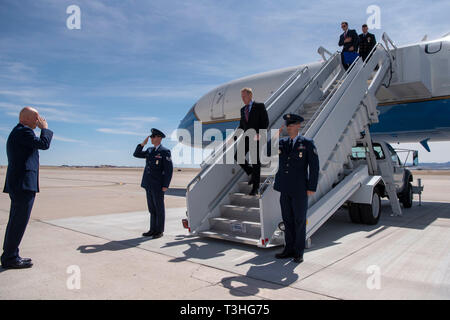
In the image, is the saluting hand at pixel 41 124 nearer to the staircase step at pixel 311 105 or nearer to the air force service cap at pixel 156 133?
the air force service cap at pixel 156 133

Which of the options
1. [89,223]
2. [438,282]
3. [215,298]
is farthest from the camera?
[89,223]

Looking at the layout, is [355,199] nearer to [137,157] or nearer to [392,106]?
[137,157]

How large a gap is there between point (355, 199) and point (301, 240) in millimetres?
2912

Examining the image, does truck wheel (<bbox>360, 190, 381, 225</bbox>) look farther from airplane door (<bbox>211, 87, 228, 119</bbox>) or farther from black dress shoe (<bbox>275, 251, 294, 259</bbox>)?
airplane door (<bbox>211, 87, 228, 119</bbox>)

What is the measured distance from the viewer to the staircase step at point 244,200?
557cm

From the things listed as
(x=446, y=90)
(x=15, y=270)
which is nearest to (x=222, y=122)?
(x=446, y=90)

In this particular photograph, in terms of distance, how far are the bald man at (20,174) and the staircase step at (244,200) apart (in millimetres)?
3001

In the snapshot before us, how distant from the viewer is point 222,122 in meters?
17.0

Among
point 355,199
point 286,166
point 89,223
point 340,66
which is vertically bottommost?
point 89,223

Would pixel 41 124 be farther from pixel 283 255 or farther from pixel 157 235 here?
pixel 283 255

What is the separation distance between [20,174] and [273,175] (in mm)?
3219

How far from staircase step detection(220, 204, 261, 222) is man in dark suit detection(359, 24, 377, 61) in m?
5.80

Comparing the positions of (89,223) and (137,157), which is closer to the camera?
(137,157)
